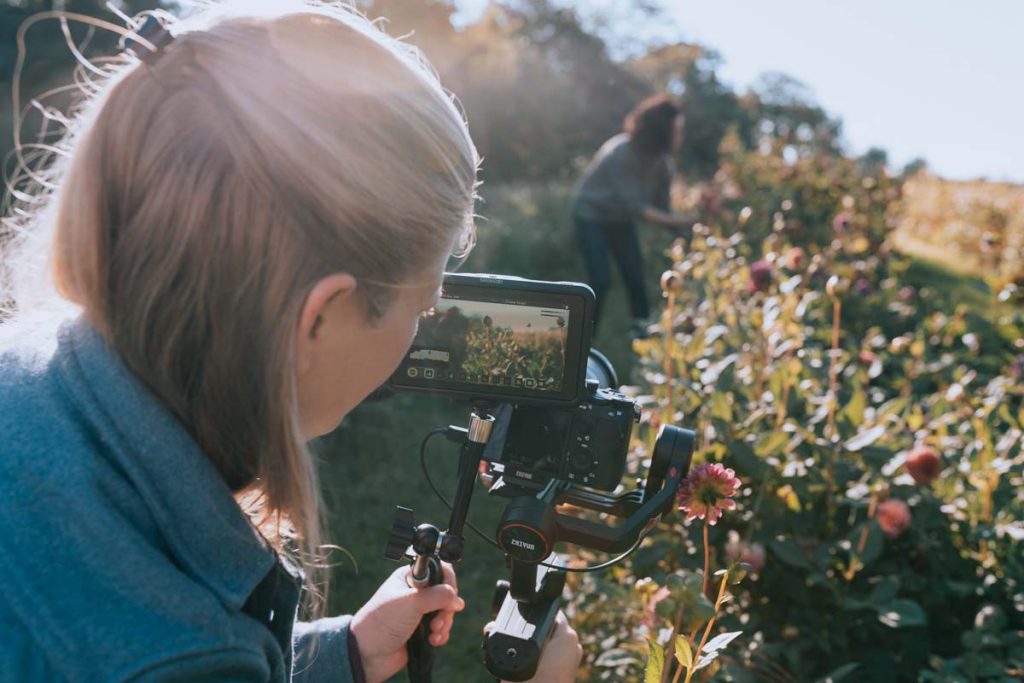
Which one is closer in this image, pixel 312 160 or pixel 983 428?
pixel 312 160

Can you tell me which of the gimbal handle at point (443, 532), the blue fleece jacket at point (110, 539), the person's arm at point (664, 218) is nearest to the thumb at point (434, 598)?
the gimbal handle at point (443, 532)

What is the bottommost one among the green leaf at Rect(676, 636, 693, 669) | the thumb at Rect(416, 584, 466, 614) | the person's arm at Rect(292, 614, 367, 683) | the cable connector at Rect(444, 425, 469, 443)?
the person's arm at Rect(292, 614, 367, 683)

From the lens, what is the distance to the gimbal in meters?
0.99

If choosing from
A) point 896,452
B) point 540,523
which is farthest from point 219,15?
point 896,452

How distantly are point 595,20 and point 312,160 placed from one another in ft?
78.0

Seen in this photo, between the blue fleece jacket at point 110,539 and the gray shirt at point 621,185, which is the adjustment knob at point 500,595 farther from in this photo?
the gray shirt at point 621,185

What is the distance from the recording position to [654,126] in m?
5.22

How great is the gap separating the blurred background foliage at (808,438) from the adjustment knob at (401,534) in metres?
0.57

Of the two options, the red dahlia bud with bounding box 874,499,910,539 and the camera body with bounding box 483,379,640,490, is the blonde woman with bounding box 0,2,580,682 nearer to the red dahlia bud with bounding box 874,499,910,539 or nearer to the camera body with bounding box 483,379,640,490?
the camera body with bounding box 483,379,640,490

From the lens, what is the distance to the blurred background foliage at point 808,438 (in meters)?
1.77

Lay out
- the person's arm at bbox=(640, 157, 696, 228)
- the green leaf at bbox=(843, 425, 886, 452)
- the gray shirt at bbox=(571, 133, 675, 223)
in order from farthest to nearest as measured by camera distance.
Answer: the gray shirt at bbox=(571, 133, 675, 223), the person's arm at bbox=(640, 157, 696, 228), the green leaf at bbox=(843, 425, 886, 452)

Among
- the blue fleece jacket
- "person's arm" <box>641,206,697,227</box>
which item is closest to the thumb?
the blue fleece jacket

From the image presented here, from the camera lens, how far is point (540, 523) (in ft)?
3.20

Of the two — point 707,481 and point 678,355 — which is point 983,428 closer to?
point 678,355
